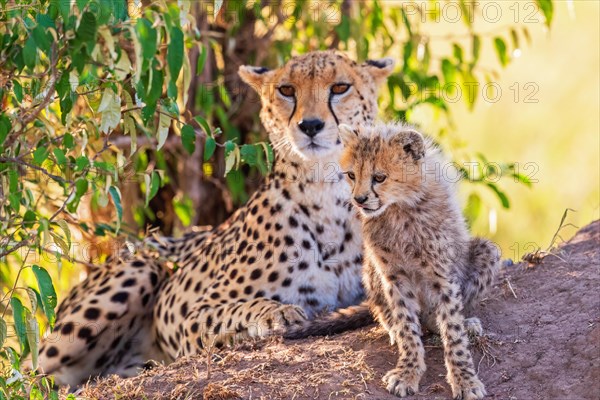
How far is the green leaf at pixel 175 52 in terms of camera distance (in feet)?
10.4

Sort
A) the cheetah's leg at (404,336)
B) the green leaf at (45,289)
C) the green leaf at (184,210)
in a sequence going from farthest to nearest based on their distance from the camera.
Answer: the green leaf at (184,210), the cheetah's leg at (404,336), the green leaf at (45,289)

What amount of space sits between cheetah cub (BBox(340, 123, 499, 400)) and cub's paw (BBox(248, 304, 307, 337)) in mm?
600

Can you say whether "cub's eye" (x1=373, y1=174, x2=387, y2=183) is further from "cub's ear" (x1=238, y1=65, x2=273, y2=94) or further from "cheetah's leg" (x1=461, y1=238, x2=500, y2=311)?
"cub's ear" (x1=238, y1=65, x2=273, y2=94)

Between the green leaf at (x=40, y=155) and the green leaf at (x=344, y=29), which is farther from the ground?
the green leaf at (x=344, y=29)

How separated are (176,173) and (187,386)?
3254 mm

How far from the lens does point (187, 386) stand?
3740mm

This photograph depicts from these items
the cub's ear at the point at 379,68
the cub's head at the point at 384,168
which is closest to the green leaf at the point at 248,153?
the cub's head at the point at 384,168

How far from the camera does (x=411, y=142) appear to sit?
372 centimetres

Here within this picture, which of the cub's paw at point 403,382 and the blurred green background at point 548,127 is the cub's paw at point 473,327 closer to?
the cub's paw at point 403,382

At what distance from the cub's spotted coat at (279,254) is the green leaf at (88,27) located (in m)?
1.66

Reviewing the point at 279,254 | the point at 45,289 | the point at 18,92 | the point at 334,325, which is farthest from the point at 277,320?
the point at 18,92

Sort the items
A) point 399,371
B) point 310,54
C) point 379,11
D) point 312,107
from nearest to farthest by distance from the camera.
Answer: point 399,371 < point 312,107 < point 310,54 < point 379,11

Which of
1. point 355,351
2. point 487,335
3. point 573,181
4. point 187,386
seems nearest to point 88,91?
point 187,386

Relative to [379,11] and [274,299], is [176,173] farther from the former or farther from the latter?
[274,299]
